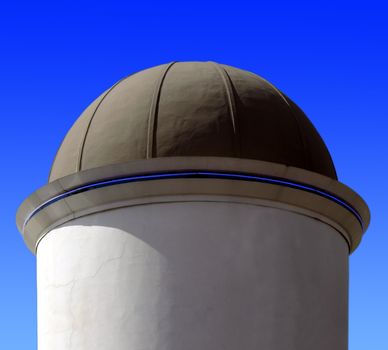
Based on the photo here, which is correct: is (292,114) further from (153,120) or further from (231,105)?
(153,120)

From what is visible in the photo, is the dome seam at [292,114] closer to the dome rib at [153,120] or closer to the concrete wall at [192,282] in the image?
the concrete wall at [192,282]

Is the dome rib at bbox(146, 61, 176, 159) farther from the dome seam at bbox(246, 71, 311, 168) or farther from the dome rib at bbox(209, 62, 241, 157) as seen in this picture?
the dome seam at bbox(246, 71, 311, 168)

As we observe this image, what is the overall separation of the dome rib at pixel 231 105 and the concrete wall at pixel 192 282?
2.58ft

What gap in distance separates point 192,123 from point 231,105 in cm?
60

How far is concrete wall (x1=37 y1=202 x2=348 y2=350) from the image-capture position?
13969 mm

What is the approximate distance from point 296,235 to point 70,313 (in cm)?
295

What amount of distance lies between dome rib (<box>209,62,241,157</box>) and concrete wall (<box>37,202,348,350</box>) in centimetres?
79

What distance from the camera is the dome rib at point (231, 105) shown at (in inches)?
577

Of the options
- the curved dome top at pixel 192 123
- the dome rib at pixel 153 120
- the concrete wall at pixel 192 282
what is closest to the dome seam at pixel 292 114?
the curved dome top at pixel 192 123

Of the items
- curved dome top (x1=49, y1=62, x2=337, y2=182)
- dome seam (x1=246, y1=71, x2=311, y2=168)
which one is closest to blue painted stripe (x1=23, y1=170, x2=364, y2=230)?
curved dome top (x1=49, y1=62, x2=337, y2=182)

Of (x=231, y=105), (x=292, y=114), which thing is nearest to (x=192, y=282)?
(x=231, y=105)

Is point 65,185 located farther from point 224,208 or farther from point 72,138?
point 224,208

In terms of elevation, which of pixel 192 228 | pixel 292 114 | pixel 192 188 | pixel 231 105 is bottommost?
pixel 192 228

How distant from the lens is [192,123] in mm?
14734
